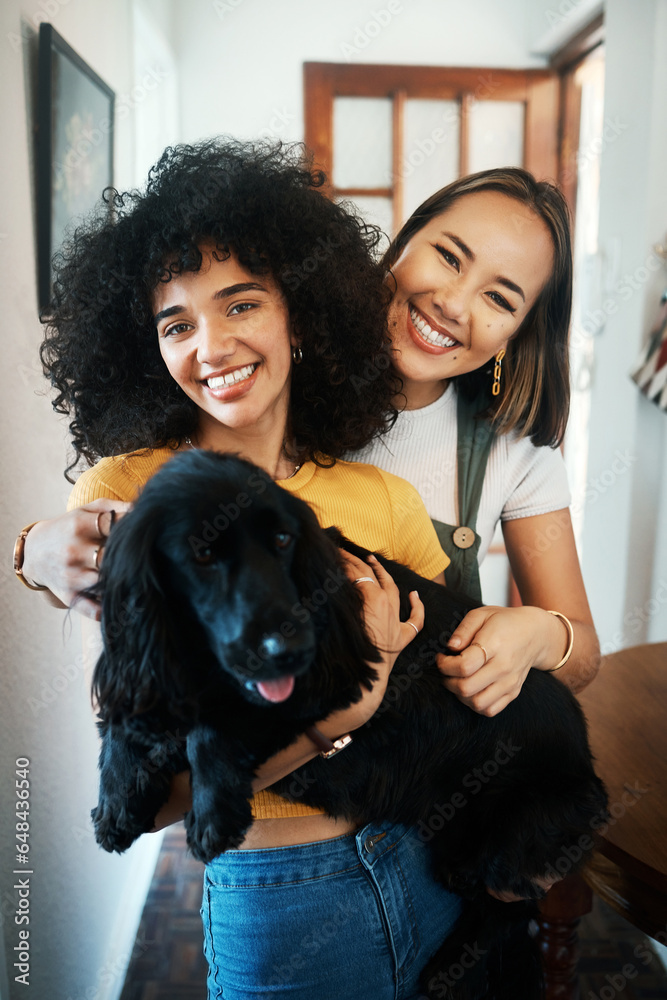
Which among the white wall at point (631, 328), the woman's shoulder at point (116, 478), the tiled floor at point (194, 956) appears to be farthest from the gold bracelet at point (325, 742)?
the white wall at point (631, 328)

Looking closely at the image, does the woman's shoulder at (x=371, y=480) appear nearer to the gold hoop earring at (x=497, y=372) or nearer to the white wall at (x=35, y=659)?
the gold hoop earring at (x=497, y=372)

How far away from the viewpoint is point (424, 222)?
1463mm

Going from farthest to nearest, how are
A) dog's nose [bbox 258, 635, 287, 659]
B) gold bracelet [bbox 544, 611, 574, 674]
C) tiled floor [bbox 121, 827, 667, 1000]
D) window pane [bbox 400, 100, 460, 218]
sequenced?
window pane [bbox 400, 100, 460, 218]
tiled floor [bbox 121, 827, 667, 1000]
gold bracelet [bbox 544, 611, 574, 674]
dog's nose [bbox 258, 635, 287, 659]

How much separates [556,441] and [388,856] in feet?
2.97

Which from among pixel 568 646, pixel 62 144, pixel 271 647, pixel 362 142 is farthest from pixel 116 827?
pixel 362 142

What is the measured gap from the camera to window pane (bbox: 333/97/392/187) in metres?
3.49

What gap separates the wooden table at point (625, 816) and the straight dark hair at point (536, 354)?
60 cm

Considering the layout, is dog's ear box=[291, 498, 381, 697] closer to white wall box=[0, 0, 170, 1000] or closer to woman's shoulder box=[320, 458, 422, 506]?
woman's shoulder box=[320, 458, 422, 506]

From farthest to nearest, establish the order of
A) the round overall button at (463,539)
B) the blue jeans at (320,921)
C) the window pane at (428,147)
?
the window pane at (428,147) → the round overall button at (463,539) → the blue jeans at (320,921)

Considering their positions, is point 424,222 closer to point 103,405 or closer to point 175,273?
point 175,273

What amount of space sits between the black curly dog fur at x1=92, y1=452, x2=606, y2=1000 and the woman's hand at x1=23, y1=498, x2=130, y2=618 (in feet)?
0.32

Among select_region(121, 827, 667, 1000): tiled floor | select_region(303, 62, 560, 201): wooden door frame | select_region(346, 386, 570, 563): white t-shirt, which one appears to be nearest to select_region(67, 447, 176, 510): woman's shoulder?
select_region(346, 386, 570, 563): white t-shirt

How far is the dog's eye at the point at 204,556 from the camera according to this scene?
81 centimetres

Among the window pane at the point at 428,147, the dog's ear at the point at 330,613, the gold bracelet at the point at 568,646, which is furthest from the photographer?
the window pane at the point at 428,147
